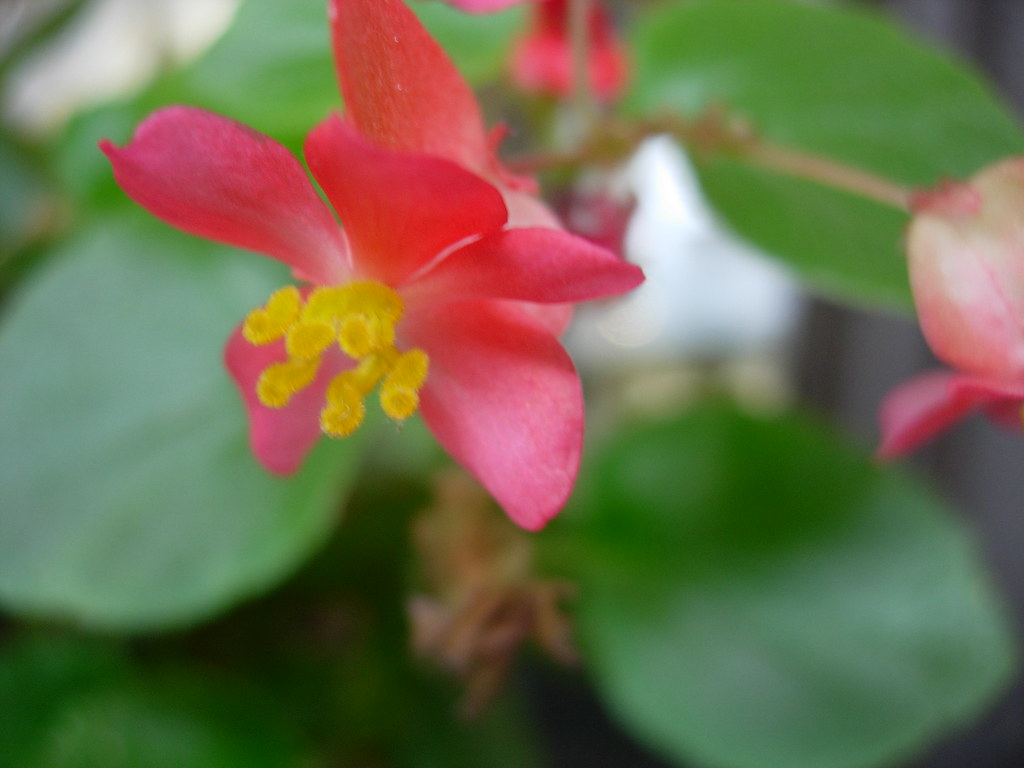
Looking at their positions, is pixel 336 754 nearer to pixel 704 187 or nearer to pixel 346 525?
pixel 346 525

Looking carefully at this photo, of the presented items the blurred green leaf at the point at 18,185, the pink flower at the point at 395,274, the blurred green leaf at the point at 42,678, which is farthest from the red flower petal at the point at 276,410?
the blurred green leaf at the point at 18,185

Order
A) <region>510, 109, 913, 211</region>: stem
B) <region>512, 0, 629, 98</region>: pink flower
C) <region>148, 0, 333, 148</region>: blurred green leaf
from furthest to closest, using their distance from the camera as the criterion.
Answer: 1. <region>512, 0, 629, 98</region>: pink flower
2. <region>148, 0, 333, 148</region>: blurred green leaf
3. <region>510, 109, 913, 211</region>: stem

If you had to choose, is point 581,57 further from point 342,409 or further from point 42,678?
point 42,678

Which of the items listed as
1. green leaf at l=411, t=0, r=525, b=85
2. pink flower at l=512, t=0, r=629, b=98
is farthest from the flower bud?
pink flower at l=512, t=0, r=629, b=98

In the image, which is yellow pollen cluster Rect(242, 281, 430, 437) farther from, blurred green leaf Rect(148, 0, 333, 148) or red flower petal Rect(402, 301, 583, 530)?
blurred green leaf Rect(148, 0, 333, 148)

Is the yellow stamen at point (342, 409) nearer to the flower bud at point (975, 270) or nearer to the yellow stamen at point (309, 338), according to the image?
the yellow stamen at point (309, 338)

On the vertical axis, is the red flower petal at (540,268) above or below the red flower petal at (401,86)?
below

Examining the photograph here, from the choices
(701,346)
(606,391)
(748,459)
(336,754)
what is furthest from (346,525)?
(701,346)
